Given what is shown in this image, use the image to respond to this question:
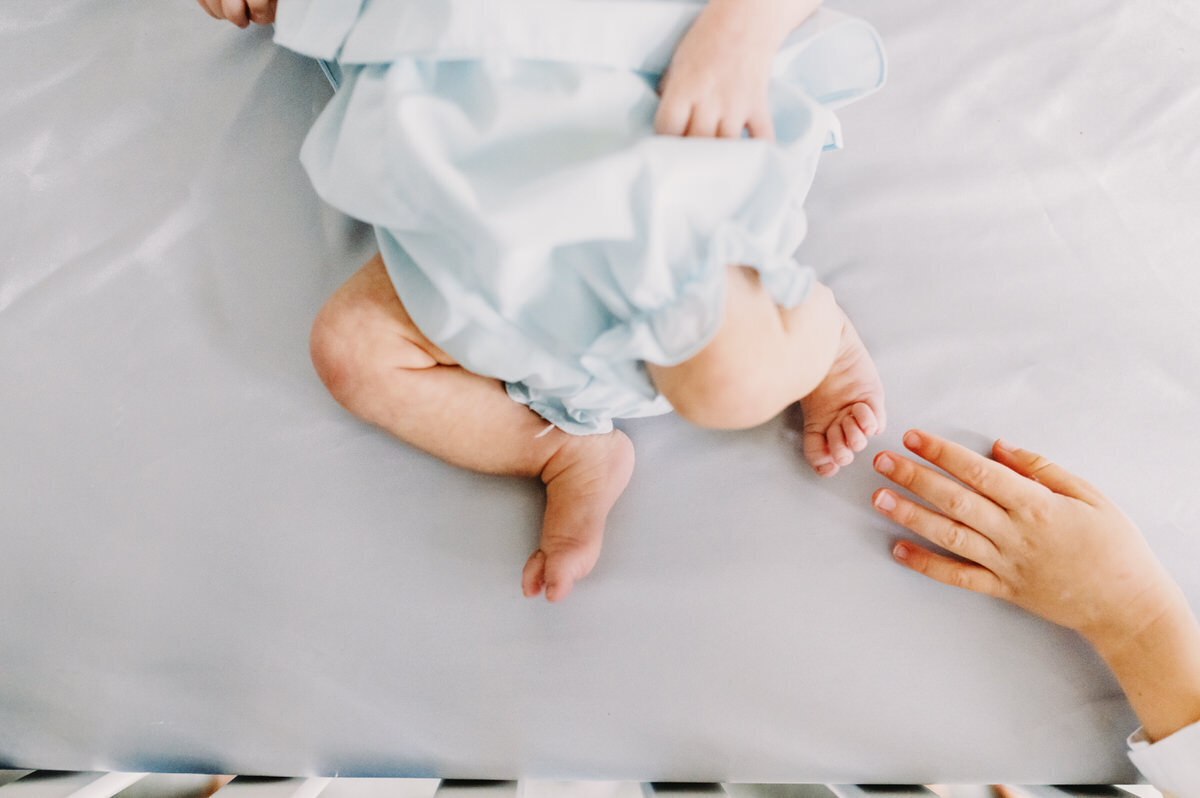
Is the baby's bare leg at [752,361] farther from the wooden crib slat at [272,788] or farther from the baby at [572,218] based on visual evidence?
the wooden crib slat at [272,788]

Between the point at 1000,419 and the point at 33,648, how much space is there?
3.02 feet

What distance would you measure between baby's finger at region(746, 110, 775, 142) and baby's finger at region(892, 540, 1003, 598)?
39 cm

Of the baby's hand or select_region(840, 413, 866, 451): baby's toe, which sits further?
select_region(840, 413, 866, 451): baby's toe

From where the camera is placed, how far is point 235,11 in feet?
2.26

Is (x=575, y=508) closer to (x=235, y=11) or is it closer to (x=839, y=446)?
(x=839, y=446)

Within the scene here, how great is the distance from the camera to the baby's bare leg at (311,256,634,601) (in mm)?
642

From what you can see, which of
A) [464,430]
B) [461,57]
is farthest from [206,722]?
[461,57]

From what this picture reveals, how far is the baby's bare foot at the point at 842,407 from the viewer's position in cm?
68

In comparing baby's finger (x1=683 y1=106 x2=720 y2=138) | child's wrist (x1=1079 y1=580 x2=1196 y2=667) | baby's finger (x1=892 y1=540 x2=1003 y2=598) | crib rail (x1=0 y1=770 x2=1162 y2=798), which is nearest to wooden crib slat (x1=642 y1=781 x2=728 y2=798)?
crib rail (x1=0 y1=770 x2=1162 y2=798)

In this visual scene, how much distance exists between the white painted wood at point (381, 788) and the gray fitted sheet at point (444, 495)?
0.02 meters

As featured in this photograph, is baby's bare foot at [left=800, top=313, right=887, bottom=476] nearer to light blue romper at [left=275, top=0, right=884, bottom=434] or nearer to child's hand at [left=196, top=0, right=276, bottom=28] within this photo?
light blue romper at [left=275, top=0, right=884, bottom=434]

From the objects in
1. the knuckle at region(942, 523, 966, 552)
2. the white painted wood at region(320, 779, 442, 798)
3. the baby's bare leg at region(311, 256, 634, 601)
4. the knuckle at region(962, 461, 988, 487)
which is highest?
the baby's bare leg at region(311, 256, 634, 601)

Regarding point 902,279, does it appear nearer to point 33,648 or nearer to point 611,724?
point 611,724

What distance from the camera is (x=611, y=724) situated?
0.67 m
